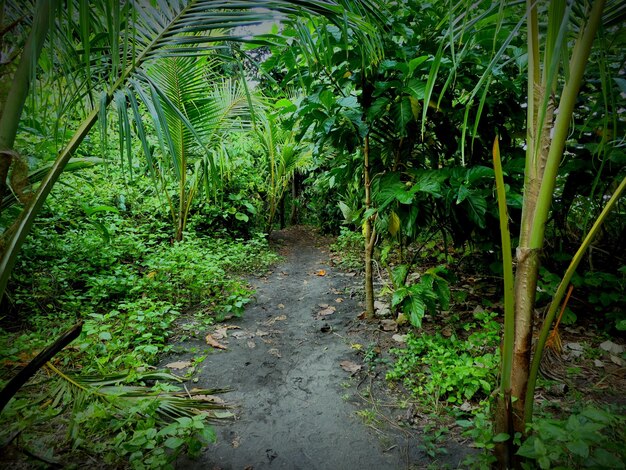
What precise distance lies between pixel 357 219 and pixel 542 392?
5.25 feet

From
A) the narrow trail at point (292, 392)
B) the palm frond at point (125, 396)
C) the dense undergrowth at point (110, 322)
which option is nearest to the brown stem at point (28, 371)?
the dense undergrowth at point (110, 322)

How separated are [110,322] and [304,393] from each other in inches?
56.7

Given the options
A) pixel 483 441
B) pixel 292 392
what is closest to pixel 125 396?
pixel 292 392

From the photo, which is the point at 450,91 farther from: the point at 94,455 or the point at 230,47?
the point at 94,455

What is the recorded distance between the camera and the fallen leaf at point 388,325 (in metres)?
2.34

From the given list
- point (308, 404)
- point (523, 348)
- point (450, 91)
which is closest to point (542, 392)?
point (523, 348)

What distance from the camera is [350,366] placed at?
1958mm

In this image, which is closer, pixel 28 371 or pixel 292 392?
pixel 28 371

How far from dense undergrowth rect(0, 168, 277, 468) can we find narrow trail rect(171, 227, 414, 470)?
16 cm

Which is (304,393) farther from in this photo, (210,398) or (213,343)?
(213,343)

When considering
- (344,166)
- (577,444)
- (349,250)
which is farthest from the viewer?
(349,250)

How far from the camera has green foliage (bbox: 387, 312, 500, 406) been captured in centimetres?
159

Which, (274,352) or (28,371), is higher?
(28,371)

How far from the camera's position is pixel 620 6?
99 centimetres
